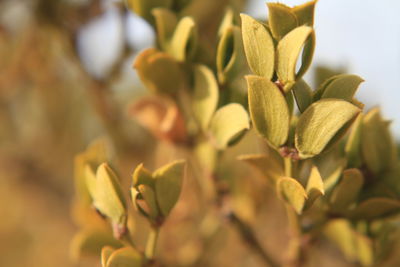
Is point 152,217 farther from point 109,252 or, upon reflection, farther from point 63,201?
point 63,201

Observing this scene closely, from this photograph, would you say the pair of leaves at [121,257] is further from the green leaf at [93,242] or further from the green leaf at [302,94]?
the green leaf at [302,94]

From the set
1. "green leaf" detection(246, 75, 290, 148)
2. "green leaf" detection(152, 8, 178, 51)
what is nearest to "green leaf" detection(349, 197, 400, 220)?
"green leaf" detection(246, 75, 290, 148)

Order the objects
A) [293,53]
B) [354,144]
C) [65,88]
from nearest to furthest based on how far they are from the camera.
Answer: [293,53], [354,144], [65,88]

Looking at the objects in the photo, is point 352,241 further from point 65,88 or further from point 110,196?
point 65,88

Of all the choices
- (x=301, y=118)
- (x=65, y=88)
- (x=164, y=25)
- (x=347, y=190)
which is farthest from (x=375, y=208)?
(x=65, y=88)

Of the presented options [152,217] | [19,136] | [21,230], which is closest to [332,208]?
[152,217]

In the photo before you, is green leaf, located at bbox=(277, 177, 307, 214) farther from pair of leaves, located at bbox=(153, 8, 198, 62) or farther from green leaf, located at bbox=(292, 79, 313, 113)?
pair of leaves, located at bbox=(153, 8, 198, 62)

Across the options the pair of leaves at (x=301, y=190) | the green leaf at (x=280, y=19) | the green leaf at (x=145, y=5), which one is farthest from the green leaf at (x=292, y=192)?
the green leaf at (x=145, y=5)
